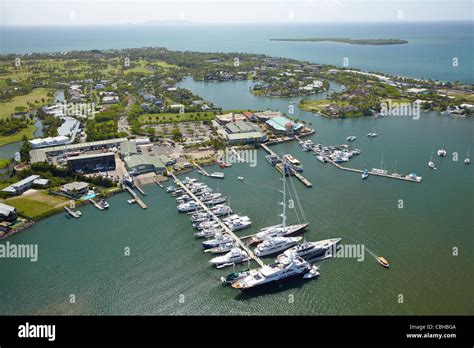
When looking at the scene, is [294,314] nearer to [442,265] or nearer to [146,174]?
[442,265]

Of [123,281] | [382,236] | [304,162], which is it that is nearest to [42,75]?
[304,162]

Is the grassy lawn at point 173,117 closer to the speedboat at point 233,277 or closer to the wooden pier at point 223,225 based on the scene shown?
the wooden pier at point 223,225

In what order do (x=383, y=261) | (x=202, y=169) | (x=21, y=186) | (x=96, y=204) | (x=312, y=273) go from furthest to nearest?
(x=202, y=169)
(x=21, y=186)
(x=96, y=204)
(x=383, y=261)
(x=312, y=273)

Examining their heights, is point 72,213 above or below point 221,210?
below

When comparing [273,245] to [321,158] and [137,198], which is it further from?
[321,158]

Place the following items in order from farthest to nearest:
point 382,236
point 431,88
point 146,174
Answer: point 431,88 < point 146,174 < point 382,236

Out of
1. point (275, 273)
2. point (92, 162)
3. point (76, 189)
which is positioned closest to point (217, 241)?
point (275, 273)

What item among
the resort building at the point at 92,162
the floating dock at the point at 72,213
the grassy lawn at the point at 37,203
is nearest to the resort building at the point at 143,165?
the resort building at the point at 92,162
